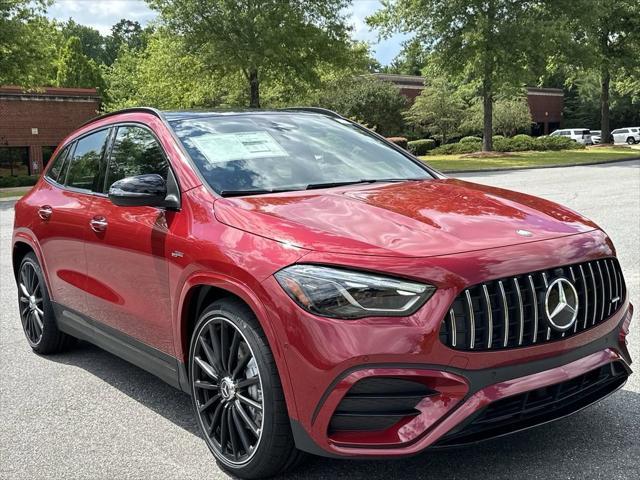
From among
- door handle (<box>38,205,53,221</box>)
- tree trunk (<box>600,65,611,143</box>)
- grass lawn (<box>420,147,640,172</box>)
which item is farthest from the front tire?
tree trunk (<box>600,65,611,143</box>)

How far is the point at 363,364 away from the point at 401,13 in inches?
1311

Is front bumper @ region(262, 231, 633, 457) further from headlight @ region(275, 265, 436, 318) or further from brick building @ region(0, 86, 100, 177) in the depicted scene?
brick building @ region(0, 86, 100, 177)

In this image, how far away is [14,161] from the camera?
39406 mm

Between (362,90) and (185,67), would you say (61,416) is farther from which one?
(362,90)

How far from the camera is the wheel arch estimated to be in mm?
2852

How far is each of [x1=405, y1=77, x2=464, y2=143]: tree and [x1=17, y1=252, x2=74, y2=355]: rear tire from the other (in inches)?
1938

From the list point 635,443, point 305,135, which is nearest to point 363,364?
point 635,443

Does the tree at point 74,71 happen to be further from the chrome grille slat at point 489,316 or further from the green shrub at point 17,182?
the chrome grille slat at point 489,316

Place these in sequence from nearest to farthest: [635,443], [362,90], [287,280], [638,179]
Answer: [287,280] → [635,443] → [638,179] → [362,90]

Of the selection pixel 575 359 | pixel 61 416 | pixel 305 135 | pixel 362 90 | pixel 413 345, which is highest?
pixel 362 90

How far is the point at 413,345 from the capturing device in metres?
2.63

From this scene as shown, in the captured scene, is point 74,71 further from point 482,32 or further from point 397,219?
point 397,219

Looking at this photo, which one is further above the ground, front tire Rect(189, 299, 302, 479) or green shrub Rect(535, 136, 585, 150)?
green shrub Rect(535, 136, 585, 150)

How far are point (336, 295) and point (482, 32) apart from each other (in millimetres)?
30907
